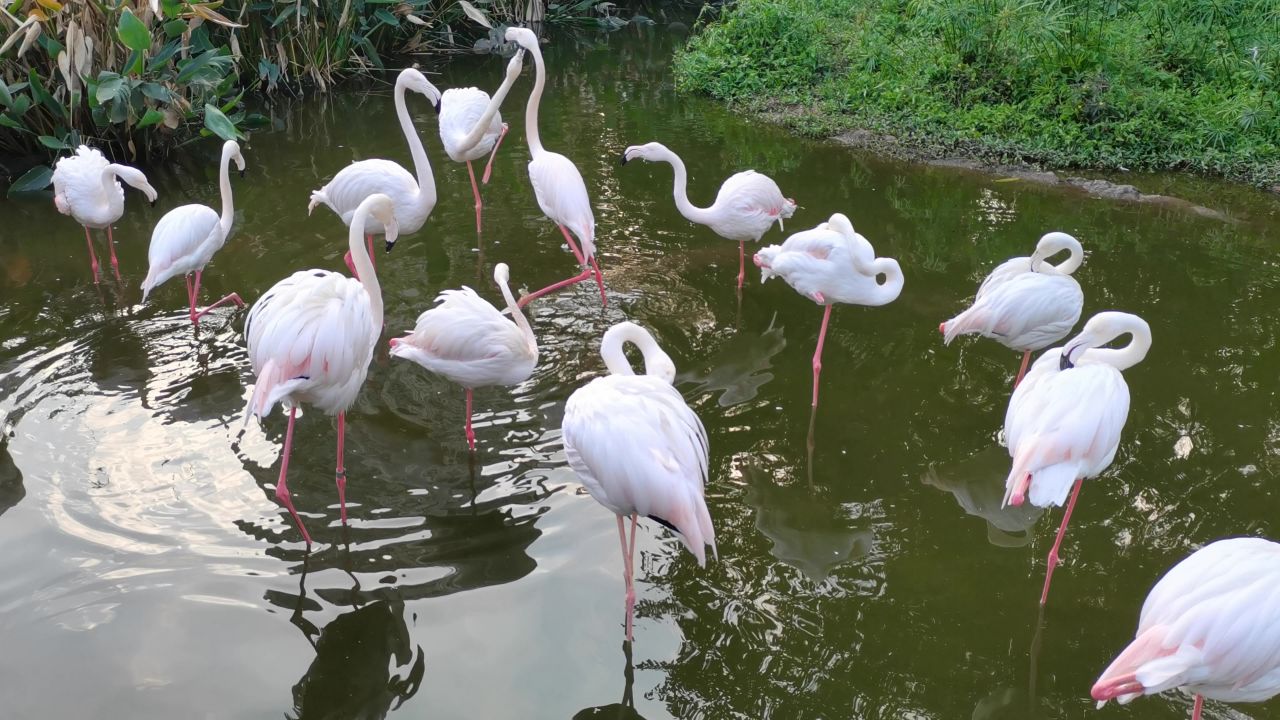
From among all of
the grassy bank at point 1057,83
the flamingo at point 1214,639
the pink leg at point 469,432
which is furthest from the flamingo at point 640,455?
the grassy bank at point 1057,83

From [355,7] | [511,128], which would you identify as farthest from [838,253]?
[355,7]

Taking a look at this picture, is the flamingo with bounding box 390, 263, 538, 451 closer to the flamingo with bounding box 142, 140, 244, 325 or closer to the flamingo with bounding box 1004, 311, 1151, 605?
the flamingo with bounding box 142, 140, 244, 325

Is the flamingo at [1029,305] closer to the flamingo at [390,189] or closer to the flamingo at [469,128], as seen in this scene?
the flamingo at [390,189]

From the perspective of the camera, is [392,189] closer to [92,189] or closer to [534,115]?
[534,115]

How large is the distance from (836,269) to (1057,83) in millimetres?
4969

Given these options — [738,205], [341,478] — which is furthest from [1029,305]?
[341,478]

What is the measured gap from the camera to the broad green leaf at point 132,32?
667 cm

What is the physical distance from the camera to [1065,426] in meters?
3.61

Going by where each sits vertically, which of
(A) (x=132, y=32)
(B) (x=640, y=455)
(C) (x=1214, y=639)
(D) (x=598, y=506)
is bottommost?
(D) (x=598, y=506)

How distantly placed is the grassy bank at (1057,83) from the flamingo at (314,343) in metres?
5.91

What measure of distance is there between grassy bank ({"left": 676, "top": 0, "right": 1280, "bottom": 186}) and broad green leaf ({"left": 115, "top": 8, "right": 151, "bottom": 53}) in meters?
5.33

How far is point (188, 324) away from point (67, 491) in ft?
5.49

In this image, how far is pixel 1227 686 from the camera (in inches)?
109

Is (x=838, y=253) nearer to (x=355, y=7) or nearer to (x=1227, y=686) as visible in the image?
(x=1227, y=686)
